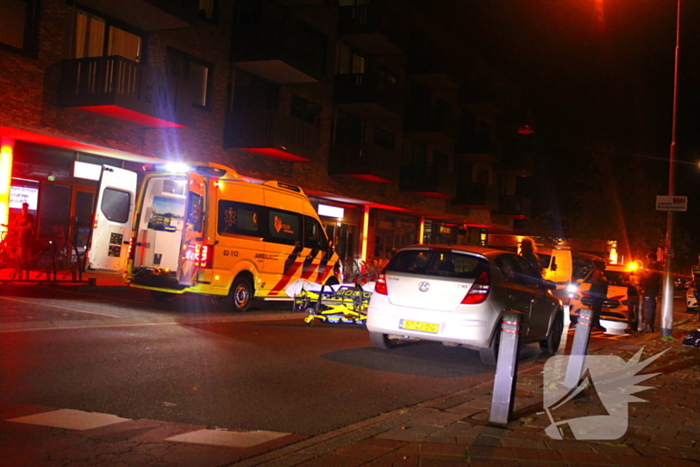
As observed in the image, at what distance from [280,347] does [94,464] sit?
541 cm

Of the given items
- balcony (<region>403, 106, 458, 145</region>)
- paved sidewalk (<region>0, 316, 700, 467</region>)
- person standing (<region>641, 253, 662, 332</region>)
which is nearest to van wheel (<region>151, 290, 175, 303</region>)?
paved sidewalk (<region>0, 316, 700, 467</region>)

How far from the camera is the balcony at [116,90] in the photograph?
16.4m

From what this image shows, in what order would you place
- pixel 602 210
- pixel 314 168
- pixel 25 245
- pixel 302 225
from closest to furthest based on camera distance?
1. pixel 25 245
2. pixel 302 225
3. pixel 314 168
4. pixel 602 210

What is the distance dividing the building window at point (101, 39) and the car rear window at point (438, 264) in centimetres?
1164

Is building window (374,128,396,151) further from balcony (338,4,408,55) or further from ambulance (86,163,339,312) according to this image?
ambulance (86,163,339,312)

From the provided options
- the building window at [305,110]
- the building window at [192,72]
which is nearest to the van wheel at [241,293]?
the building window at [192,72]

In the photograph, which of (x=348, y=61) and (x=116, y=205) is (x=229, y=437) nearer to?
(x=116, y=205)

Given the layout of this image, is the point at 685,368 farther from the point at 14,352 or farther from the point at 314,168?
the point at 314,168

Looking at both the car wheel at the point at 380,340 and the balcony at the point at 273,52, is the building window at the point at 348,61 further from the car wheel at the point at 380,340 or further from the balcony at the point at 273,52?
the car wheel at the point at 380,340

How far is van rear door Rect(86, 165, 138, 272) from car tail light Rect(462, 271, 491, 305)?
8083 millimetres

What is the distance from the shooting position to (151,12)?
1778 cm

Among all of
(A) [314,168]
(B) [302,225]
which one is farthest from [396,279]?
(A) [314,168]

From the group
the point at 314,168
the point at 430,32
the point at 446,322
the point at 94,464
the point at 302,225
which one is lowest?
the point at 94,464

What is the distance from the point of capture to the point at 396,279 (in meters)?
9.35
